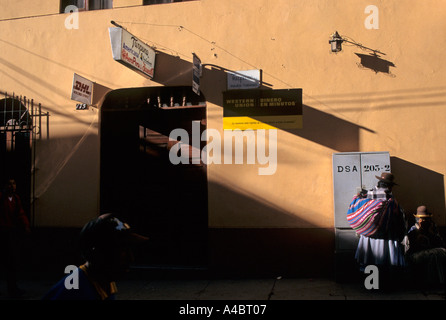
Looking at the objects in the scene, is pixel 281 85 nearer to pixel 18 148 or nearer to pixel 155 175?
pixel 155 175

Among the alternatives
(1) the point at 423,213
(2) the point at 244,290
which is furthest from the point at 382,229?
(2) the point at 244,290

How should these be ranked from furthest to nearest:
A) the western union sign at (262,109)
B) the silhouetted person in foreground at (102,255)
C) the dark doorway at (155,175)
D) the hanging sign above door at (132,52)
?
the dark doorway at (155,175)
the western union sign at (262,109)
the hanging sign above door at (132,52)
the silhouetted person in foreground at (102,255)

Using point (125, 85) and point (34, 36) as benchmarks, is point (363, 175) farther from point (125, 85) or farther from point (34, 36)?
point (34, 36)

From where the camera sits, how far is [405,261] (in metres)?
5.75

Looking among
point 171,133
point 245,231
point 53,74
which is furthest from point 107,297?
point 53,74

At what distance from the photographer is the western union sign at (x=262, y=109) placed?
22.0 feet

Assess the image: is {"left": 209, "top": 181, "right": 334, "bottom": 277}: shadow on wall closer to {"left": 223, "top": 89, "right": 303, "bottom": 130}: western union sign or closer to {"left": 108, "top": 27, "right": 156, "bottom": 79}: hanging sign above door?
{"left": 223, "top": 89, "right": 303, "bottom": 130}: western union sign

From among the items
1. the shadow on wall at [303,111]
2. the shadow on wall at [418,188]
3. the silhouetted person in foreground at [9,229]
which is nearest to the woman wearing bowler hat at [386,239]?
the shadow on wall at [418,188]

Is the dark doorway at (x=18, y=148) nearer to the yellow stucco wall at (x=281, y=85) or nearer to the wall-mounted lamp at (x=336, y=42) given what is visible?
the yellow stucco wall at (x=281, y=85)

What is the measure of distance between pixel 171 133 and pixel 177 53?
4.71 ft

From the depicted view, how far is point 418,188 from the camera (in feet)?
20.5

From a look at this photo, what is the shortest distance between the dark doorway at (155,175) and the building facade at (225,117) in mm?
20

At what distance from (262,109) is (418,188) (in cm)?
278

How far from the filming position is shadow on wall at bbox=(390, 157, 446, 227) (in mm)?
6188
